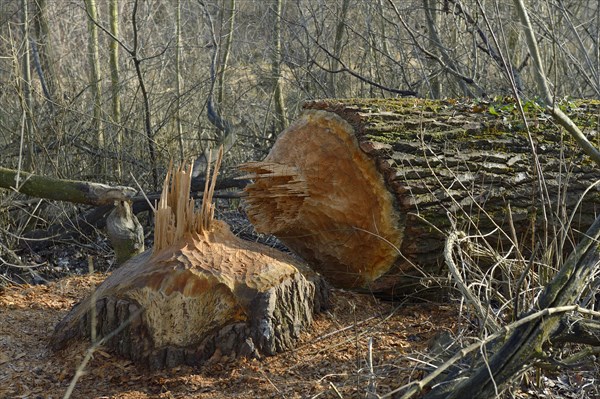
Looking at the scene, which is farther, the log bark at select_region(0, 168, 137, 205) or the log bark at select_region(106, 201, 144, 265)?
the log bark at select_region(106, 201, 144, 265)

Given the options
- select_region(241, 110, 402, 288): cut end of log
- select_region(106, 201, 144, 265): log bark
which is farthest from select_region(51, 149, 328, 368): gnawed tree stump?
select_region(106, 201, 144, 265): log bark

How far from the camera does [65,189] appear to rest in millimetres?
5754

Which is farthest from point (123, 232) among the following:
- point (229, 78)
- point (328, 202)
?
point (229, 78)

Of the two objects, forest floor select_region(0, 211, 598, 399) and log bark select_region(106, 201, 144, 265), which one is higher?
log bark select_region(106, 201, 144, 265)

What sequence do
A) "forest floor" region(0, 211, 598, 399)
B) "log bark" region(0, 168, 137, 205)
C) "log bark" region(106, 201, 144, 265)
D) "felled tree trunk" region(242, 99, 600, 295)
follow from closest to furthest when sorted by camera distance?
"forest floor" region(0, 211, 598, 399) → "felled tree trunk" region(242, 99, 600, 295) → "log bark" region(0, 168, 137, 205) → "log bark" region(106, 201, 144, 265)

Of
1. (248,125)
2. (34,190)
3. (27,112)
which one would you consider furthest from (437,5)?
(34,190)

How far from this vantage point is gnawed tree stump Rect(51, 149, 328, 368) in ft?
12.8

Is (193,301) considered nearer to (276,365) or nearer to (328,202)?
(276,365)

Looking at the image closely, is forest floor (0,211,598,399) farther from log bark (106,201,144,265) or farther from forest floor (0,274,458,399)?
log bark (106,201,144,265)

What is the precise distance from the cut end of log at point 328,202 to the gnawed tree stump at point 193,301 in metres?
0.57

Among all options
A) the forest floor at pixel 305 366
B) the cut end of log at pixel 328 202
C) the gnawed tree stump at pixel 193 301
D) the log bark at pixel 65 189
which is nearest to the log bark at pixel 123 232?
the log bark at pixel 65 189

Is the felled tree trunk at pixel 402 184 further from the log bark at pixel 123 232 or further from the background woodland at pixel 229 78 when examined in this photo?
the background woodland at pixel 229 78

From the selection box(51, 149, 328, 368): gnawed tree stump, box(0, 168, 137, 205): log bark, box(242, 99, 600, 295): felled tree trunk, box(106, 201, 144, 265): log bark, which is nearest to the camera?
box(51, 149, 328, 368): gnawed tree stump

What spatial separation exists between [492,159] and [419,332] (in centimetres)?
114
